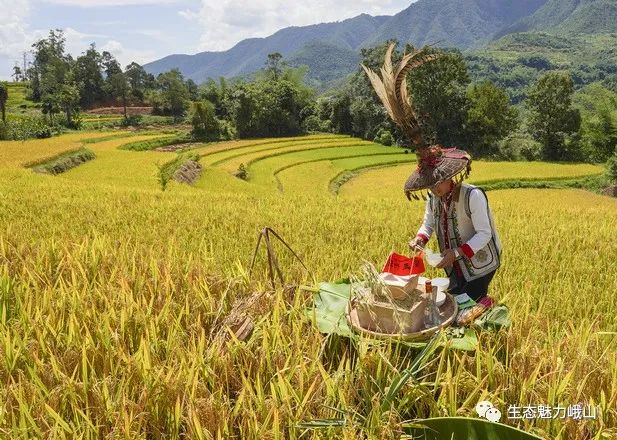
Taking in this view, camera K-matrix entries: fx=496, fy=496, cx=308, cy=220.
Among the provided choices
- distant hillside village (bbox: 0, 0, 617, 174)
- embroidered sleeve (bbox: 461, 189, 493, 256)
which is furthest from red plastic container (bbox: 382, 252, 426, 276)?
distant hillside village (bbox: 0, 0, 617, 174)

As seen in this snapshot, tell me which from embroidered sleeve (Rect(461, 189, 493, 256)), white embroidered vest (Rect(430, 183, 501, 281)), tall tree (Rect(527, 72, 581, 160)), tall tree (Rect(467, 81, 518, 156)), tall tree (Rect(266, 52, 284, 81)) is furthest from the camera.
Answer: tall tree (Rect(266, 52, 284, 81))

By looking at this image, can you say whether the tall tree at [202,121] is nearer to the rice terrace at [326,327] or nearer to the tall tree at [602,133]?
the tall tree at [602,133]

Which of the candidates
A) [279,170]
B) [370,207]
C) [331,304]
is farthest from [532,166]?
[331,304]

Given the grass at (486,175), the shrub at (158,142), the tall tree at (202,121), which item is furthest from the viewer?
the tall tree at (202,121)

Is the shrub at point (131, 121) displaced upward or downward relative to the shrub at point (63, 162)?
upward

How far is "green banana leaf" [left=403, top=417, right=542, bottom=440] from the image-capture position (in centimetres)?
102

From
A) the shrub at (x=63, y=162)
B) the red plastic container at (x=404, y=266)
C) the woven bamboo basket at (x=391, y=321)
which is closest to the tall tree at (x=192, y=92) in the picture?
the shrub at (x=63, y=162)

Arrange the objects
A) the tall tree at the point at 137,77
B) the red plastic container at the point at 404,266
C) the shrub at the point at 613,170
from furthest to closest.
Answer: the tall tree at the point at 137,77
the shrub at the point at 613,170
the red plastic container at the point at 404,266

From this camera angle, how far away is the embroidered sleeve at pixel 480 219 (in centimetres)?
237

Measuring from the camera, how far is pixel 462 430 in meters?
1.07

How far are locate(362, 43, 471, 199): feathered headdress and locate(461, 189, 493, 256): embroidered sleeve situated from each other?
0.58ft

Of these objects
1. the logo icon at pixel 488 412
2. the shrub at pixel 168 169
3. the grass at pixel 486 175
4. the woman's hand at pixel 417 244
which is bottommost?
the grass at pixel 486 175

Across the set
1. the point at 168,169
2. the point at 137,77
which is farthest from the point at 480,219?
the point at 137,77

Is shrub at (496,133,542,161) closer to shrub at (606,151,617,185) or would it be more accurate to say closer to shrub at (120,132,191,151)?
shrub at (606,151,617,185)
